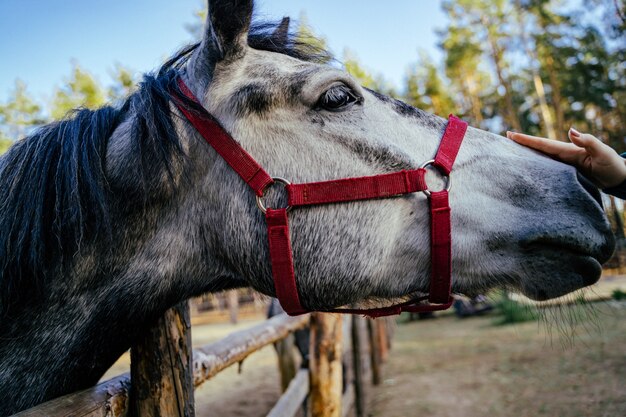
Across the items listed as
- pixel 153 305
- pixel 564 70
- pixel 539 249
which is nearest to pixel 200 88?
pixel 153 305

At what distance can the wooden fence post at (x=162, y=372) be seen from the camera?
1619mm

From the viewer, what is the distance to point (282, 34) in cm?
191

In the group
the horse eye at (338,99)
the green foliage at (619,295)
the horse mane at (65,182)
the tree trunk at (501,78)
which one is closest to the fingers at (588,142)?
the horse eye at (338,99)

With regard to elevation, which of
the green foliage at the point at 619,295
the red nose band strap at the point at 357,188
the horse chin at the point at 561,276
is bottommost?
the green foliage at the point at 619,295

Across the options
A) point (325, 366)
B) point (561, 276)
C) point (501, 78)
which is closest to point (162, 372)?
point (561, 276)

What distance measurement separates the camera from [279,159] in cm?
150

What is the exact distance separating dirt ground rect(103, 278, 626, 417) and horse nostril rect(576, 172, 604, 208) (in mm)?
2066

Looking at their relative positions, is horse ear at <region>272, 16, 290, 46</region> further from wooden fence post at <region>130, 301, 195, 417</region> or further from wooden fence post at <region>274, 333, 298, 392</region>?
wooden fence post at <region>274, 333, 298, 392</region>

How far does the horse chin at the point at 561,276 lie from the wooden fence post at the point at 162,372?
4.05ft

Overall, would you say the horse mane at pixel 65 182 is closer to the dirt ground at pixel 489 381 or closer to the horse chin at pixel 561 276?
the horse chin at pixel 561 276

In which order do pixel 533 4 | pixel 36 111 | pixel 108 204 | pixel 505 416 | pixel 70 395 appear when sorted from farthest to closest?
pixel 36 111, pixel 533 4, pixel 505 416, pixel 108 204, pixel 70 395

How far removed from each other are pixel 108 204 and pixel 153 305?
1.12ft

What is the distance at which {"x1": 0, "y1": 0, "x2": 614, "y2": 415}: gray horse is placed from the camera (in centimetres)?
137

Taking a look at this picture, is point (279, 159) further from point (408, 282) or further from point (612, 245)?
point (612, 245)
